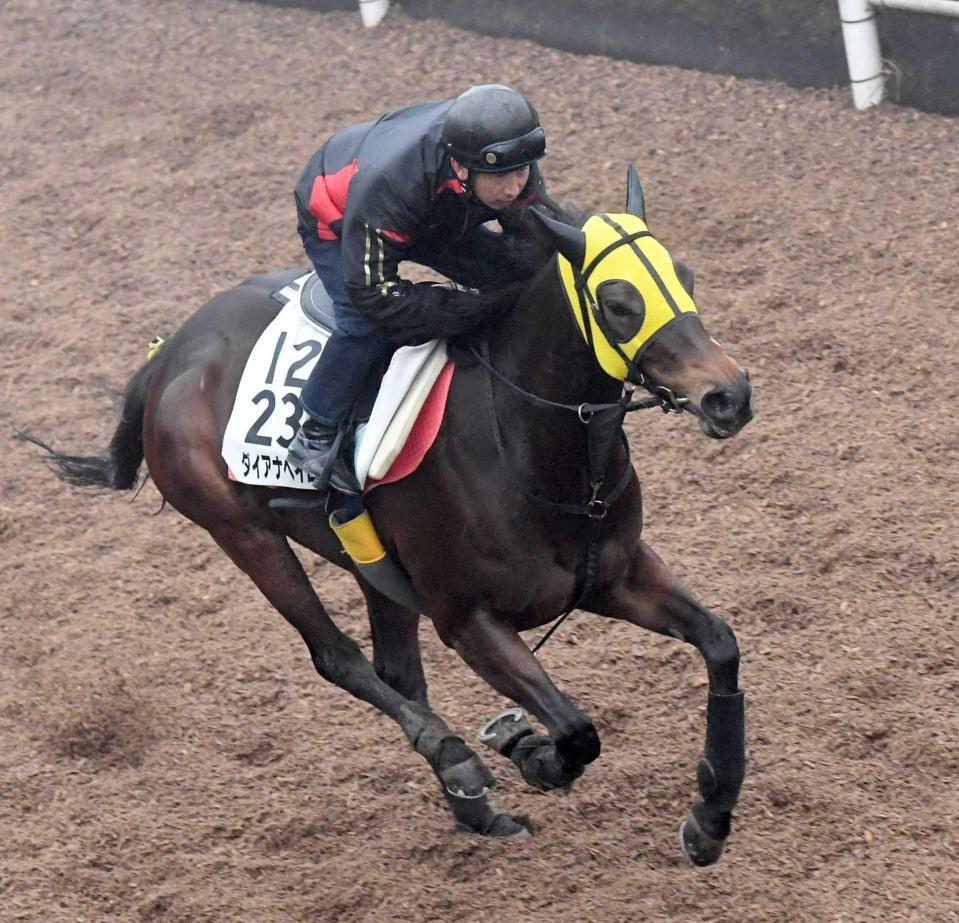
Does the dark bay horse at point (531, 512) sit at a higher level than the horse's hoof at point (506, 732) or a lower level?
higher

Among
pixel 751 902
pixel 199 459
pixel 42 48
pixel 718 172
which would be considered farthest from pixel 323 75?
pixel 751 902

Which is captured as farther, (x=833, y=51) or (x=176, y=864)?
(x=833, y=51)

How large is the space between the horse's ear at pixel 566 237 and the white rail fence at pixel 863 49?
5.37 metres

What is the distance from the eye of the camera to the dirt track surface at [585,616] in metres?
4.73

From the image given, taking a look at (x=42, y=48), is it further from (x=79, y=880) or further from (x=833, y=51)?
(x=79, y=880)

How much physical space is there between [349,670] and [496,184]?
1.84m

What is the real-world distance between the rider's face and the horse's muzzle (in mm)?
826

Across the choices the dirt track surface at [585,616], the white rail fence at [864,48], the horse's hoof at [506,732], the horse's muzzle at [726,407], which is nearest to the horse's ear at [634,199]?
the horse's muzzle at [726,407]

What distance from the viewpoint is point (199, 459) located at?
5.13 meters

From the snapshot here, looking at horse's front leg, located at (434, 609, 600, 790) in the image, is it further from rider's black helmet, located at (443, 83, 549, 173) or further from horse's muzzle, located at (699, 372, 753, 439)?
rider's black helmet, located at (443, 83, 549, 173)

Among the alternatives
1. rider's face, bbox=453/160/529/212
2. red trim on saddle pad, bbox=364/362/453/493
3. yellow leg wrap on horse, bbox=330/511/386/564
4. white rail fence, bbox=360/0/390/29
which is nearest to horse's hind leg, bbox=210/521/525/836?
yellow leg wrap on horse, bbox=330/511/386/564

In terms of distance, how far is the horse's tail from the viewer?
563cm

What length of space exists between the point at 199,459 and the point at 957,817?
2.63 m

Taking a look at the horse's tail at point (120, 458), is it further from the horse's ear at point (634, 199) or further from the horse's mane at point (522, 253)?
the horse's ear at point (634, 199)
